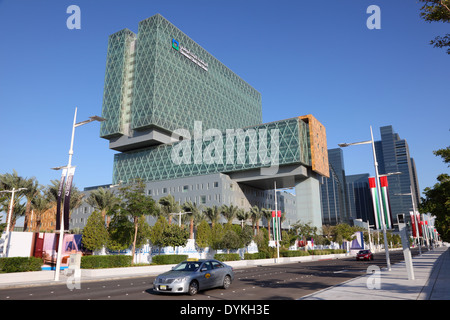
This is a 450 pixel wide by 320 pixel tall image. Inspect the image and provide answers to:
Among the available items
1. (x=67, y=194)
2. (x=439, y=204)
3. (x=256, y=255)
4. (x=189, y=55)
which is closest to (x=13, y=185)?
(x=67, y=194)

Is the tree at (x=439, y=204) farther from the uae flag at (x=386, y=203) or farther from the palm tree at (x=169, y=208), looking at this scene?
the palm tree at (x=169, y=208)

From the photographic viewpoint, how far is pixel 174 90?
9925 centimetres

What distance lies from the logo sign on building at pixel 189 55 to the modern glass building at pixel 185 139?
0.35 meters

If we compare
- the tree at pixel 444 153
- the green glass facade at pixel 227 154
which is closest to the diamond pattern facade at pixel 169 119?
the green glass facade at pixel 227 154

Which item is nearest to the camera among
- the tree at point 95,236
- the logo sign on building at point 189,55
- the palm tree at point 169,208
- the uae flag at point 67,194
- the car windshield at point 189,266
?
the car windshield at point 189,266

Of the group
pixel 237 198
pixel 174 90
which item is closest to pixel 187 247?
pixel 237 198

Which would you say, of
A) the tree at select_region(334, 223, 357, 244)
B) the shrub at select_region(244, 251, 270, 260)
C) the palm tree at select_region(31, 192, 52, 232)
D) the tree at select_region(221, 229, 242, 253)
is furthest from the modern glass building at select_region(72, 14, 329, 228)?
the palm tree at select_region(31, 192, 52, 232)

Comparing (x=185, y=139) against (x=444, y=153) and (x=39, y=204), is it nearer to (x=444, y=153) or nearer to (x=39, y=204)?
(x=39, y=204)

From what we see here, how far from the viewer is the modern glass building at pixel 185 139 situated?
90188mm

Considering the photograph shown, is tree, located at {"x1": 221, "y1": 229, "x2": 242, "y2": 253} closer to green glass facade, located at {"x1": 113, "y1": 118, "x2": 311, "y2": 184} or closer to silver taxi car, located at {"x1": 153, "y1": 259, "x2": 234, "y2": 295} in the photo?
silver taxi car, located at {"x1": 153, "y1": 259, "x2": 234, "y2": 295}

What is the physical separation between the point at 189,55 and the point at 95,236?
81.9m

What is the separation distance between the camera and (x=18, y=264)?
2292 centimetres

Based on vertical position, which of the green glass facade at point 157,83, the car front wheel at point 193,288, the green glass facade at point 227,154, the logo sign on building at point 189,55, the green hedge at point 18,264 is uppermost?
the logo sign on building at point 189,55
